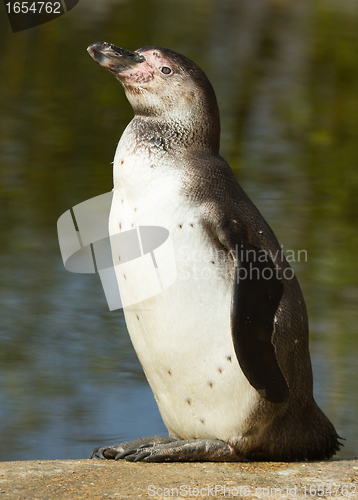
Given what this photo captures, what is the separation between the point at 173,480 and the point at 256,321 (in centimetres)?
45

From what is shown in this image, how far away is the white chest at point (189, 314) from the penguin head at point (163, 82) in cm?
17

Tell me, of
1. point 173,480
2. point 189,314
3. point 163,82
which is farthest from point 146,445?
point 163,82

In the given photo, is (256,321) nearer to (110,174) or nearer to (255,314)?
(255,314)

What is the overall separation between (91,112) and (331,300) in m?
4.92

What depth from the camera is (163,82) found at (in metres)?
2.02

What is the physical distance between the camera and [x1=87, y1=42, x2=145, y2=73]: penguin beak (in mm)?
2025

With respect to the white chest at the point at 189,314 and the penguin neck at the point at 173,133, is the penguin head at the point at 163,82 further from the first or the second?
the white chest at the point at 189,314

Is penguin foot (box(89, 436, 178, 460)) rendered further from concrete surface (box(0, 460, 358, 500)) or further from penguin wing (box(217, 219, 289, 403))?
penguin wing (box(217, 219, 289, 403))

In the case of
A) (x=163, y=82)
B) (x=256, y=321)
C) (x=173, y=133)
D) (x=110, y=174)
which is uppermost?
(x=163, y=82)

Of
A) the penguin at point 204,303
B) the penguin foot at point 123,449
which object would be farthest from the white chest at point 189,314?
the penguin foot at point 123,449

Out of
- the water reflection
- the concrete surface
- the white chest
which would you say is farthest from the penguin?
the water reflection

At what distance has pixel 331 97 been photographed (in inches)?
394

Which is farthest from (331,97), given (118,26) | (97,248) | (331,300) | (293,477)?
(293,477)

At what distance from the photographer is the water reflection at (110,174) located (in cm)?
349
